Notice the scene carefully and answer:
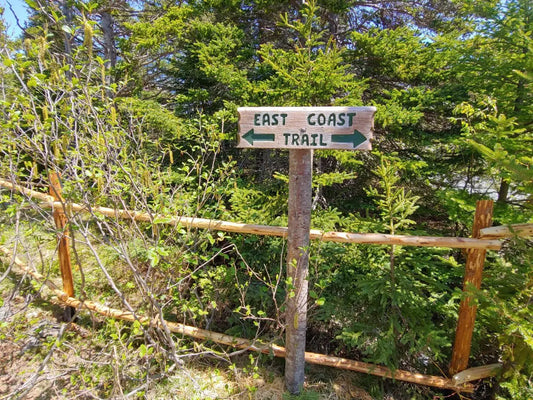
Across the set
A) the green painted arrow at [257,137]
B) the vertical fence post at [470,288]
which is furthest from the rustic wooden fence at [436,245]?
the green painted arrow at [257,137]

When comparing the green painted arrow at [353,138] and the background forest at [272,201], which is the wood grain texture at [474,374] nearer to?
the background forest at [272,201]

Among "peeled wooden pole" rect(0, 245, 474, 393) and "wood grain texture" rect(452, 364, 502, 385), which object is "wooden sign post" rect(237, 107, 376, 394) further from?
"wood grain texture" rect(452, 364, 502, 385)

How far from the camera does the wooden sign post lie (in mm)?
1762

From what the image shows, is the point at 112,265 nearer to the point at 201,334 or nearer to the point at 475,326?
the point at 201,334

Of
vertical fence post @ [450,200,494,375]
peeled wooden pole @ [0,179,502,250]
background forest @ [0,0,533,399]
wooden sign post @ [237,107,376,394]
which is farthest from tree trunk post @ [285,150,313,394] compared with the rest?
vertical fence post @ [450,200,494,375]

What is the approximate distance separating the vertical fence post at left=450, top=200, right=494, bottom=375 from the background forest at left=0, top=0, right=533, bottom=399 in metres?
0.12

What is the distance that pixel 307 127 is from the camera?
1819mm

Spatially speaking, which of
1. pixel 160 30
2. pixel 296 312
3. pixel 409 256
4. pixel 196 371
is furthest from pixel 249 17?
pixel 196 371

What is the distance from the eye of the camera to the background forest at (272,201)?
6.79ft

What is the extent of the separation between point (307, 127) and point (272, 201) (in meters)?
1.73

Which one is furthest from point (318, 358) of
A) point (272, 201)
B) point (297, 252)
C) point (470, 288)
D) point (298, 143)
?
point (298, 143)

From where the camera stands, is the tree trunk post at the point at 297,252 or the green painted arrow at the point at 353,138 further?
the tree trunk post at the point at 297,252

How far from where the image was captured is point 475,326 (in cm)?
252

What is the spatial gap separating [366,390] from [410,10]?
6484 mm
